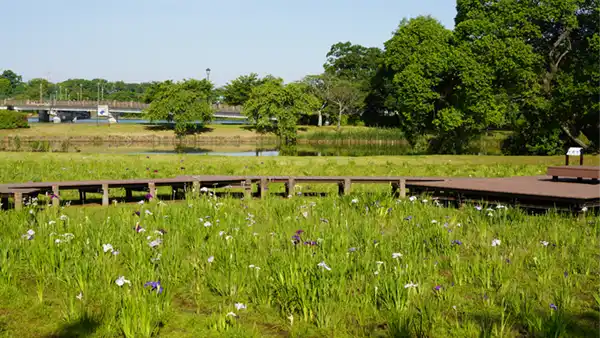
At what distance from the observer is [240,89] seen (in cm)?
10100

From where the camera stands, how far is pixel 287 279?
652 centimetres

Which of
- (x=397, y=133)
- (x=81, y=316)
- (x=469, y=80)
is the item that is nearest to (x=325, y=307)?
(x=81, y=316)

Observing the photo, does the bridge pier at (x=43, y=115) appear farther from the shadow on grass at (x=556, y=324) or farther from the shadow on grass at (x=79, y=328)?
the shadow on grass at (x=556, y=324)

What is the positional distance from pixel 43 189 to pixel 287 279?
9.46 metres

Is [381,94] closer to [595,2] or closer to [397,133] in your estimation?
[397,133]

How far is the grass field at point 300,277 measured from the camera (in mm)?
5828

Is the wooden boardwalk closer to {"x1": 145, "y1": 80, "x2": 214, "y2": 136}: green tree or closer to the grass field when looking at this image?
the grass field

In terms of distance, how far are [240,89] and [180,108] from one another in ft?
93.7

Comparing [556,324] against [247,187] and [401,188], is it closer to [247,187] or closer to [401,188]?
[247,187]

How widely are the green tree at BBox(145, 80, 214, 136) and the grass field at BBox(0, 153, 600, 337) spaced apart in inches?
2498

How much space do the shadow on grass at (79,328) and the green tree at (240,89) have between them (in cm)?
9188

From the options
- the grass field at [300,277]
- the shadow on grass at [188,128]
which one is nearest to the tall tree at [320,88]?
the shadow on grass at [188,128]

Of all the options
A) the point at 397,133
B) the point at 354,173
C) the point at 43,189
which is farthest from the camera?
the point at 397,133

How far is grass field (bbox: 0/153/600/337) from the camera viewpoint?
5.83 m
